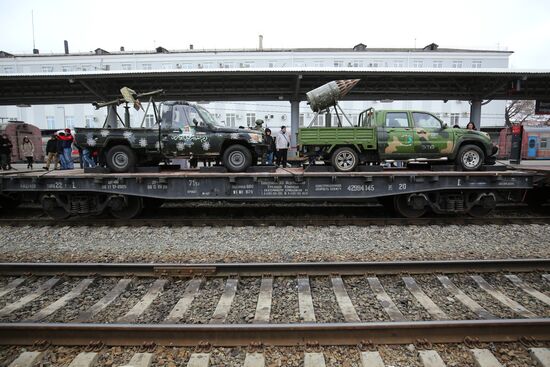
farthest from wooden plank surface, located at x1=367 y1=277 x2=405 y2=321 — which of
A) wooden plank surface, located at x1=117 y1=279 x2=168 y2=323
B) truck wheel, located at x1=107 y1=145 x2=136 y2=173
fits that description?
truck wheel, located at x1=107 y1=145 x2=136 y2=173

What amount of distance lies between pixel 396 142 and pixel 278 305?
5685 mm

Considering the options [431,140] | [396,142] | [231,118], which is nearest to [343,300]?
[396,142]

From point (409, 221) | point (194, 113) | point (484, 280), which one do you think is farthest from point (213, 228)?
point (484, 280)

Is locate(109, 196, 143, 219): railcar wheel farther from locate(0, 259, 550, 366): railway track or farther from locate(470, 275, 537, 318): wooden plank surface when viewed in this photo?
locate(470, 275, 537, 318): wooden plank surface

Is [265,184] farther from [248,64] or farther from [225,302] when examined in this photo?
[248,64]

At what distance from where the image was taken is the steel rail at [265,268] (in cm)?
471

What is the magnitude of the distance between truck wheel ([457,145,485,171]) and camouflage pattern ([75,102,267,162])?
5.27 metres

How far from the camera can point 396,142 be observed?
8047 millimetres

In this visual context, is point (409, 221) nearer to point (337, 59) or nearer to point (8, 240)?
point (8, 240)

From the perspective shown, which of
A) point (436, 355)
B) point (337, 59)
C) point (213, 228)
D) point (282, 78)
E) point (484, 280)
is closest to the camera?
point (436, 355)

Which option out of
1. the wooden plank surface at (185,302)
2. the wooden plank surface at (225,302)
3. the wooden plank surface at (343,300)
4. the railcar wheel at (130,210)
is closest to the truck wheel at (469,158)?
the wooden plank surface at (343,300)

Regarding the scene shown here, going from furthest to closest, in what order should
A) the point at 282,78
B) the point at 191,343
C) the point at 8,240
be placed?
1. the point at 282,78
2. the point at 8,240
3. the point at 191,343

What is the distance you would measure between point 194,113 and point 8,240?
480cm

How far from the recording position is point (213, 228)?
7.17 meters
